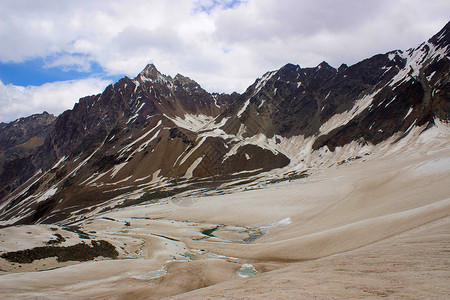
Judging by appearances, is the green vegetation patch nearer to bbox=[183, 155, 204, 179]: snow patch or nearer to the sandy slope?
the sandy slope

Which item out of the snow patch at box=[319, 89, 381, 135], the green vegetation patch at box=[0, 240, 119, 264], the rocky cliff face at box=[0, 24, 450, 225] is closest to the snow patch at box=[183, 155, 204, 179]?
the rocky cliff face at box=[0, 24, 450, 225]

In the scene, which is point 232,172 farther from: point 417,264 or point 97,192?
point 417,264

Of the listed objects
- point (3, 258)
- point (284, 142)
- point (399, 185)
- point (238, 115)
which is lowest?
point (399, 185)

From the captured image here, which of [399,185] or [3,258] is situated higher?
[3,258]

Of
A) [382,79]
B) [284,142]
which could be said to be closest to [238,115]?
[284,142]

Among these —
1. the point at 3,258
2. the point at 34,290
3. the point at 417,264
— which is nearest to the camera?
the point at 417,264

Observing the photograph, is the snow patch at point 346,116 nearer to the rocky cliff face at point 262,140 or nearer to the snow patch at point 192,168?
the rocky cliff face at point 262,140

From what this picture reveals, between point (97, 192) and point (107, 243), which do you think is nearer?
point (107, 243)

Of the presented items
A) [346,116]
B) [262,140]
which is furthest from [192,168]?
[346,116]

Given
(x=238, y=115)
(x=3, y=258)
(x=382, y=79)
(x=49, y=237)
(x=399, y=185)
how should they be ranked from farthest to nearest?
1. (x=238, y=115)
2. (x=382, y=79)
3. (x=399, y=185)
4. (x=49, y=237)
5. (x=3, y=258)
